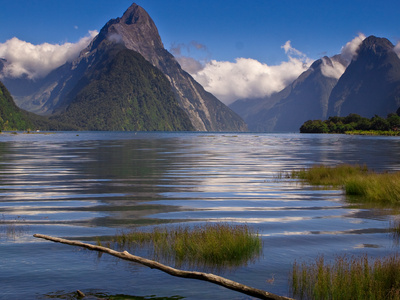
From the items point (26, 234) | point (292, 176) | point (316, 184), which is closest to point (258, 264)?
point (26, 234)

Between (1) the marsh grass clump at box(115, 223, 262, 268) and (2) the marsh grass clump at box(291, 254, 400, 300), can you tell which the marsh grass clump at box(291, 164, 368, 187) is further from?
(2) the marsh grass clump at box(291, 254, 400, 300)

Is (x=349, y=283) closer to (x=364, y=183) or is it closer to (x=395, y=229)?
(x=395, y=229)

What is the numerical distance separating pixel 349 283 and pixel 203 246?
4984mm

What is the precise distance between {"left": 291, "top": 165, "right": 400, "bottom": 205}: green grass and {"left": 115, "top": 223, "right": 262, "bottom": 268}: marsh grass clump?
13543 mm

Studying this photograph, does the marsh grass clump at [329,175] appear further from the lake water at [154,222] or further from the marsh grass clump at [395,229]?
the marsh grass clump at [395,229]

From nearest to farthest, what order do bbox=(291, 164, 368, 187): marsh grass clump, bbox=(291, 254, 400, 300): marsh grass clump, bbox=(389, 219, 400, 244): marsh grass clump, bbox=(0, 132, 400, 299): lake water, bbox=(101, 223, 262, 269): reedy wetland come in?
bbox=(291, 254, 400, 300): marsh grass clump < bbox=(0, 132, 400, 299): lake water < bbox=(101, 223, 262, 269): reedy wetland < bbox=(389, 219, 400, 244): marsh grass clump < bbox=(291, 164, 368, 187): marsh grass clump

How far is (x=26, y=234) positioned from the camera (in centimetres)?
1709

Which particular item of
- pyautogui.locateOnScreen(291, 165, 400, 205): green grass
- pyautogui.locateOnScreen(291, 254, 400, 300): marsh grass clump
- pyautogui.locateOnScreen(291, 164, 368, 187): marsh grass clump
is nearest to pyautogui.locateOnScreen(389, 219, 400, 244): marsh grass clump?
pyautogui.locateOnScreen(291, 165, 400, 205): green grass

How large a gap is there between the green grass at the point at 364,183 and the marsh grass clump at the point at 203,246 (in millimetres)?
13543

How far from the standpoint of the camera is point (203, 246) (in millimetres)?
14070

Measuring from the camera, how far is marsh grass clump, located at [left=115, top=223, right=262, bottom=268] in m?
13.7

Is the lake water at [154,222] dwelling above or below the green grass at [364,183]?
below

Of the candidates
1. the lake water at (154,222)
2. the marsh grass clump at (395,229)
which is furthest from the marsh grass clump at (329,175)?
the marsh grass clump at (395,229)

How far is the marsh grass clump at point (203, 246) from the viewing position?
→ 13.7 metres
